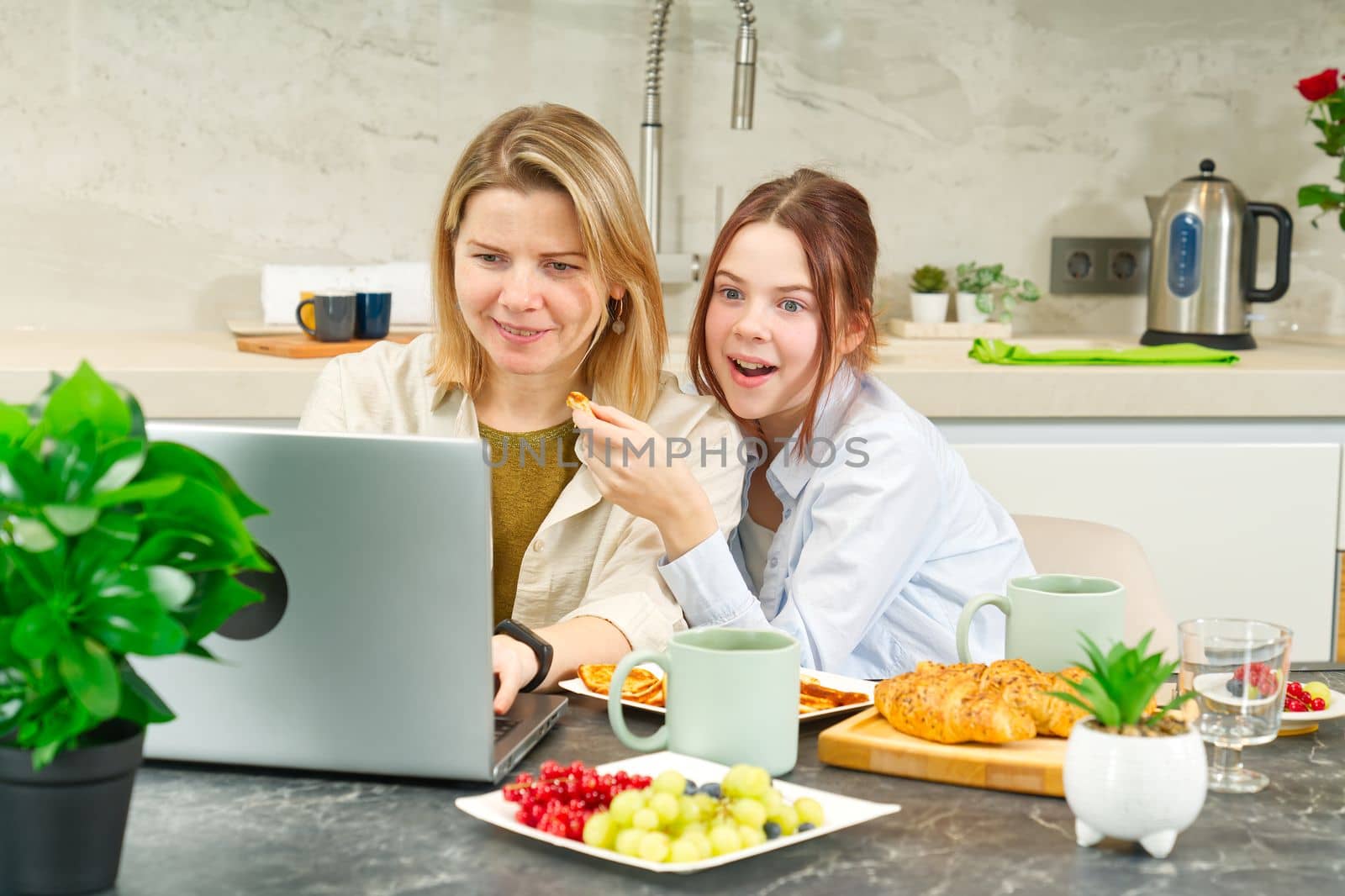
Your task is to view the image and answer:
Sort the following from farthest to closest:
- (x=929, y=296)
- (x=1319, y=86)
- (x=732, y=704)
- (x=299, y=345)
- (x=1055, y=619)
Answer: (x=929, y=296) → (x=1319, y=86) → (x=299, y=345) → (x=1055, y=619) → (x=732, y=704)

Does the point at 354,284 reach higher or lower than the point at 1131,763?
higher

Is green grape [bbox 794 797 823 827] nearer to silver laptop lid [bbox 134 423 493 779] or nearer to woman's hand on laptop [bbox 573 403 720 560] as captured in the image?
silver laptop lid [bbox 134 423 493 779]

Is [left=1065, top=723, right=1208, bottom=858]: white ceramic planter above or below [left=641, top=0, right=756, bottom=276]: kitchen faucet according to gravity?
below

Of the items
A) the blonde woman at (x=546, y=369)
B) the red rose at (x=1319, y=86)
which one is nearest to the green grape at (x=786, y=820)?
the blonde woman at (x=546, y=369)

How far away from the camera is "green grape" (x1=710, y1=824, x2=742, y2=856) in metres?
A: 0.77

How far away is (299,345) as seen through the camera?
2295 mm

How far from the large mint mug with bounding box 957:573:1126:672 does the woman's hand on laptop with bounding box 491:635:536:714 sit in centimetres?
32

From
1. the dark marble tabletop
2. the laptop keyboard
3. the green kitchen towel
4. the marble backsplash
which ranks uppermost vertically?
the marble backsplash

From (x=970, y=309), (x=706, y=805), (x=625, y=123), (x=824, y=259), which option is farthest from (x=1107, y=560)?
(x=625, y=123)

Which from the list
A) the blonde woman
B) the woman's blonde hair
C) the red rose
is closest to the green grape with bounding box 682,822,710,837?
the blonde woman

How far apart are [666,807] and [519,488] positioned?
821 mm

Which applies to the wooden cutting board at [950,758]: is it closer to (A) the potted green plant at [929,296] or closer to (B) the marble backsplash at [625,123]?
(A) the potted green plant at [929,296]

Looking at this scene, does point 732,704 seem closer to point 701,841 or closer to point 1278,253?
point 701,841

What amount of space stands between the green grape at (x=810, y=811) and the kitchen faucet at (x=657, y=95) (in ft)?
6.13
